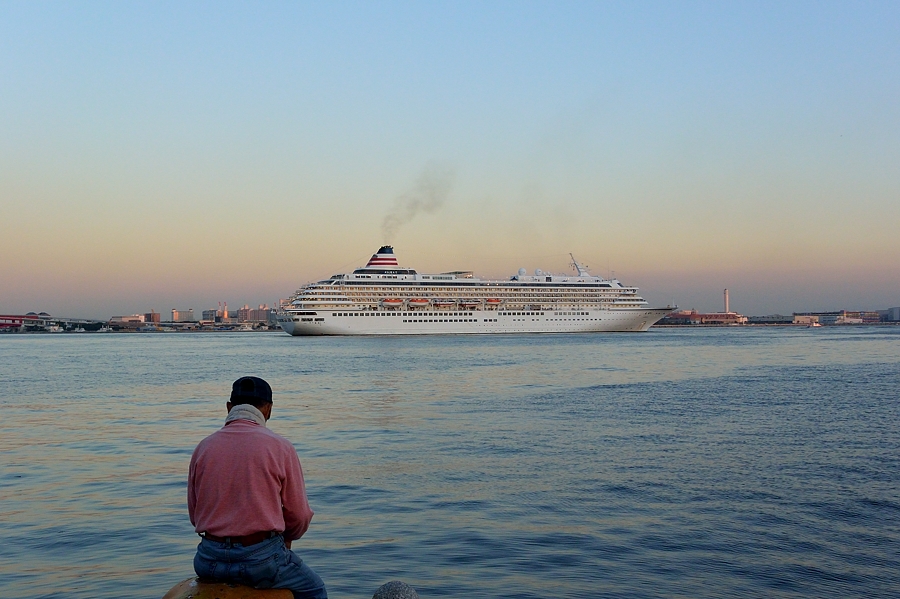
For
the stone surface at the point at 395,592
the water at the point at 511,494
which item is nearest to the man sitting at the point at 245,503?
the stone surface at the point at 395,592

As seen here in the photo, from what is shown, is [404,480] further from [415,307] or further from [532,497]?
[415,307]

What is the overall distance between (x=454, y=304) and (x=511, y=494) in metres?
83.6

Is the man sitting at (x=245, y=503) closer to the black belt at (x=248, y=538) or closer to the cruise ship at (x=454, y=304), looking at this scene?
the black belt at (x=248, y=538)

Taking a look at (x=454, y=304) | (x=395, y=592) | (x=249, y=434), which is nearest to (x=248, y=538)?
(x=249, y=434)

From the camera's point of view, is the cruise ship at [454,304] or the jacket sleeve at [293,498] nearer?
the jacket sleeve at [293,498]

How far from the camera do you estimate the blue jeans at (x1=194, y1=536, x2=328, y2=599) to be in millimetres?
3863

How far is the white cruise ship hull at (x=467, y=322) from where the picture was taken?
89.4 m

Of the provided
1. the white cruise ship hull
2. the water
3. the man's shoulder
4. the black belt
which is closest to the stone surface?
the black belt

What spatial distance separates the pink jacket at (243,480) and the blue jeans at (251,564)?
0.08 metres

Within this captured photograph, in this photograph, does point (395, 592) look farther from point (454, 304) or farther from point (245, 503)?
point (454, 304)

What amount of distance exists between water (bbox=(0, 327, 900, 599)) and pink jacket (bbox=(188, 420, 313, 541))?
3.09 m

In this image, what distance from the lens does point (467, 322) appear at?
9444 cm

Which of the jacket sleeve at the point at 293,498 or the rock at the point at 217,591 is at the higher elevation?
the jacket sleeve at the point at 293,498

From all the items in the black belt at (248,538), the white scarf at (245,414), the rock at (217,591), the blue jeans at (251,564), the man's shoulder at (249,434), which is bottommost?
the rock at (217,591)
